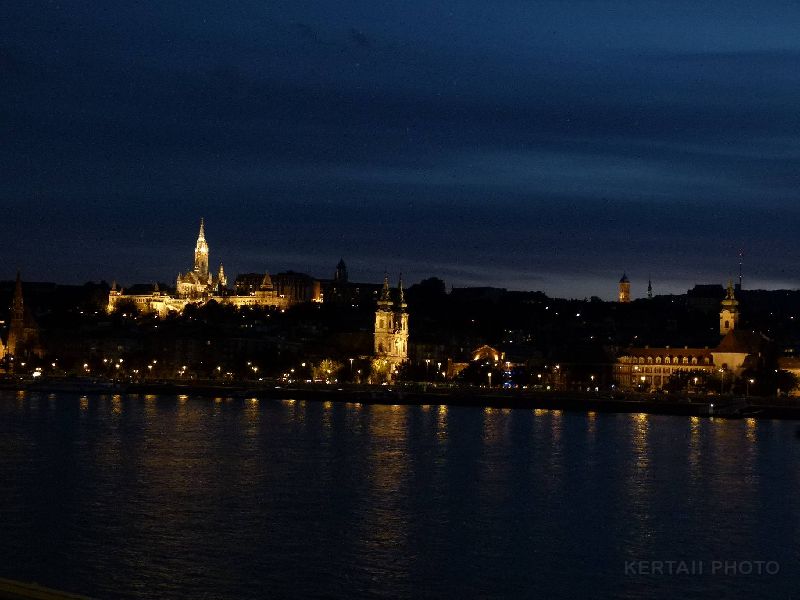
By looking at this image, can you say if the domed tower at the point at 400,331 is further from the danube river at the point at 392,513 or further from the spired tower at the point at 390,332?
the danube river at the point at 392,513

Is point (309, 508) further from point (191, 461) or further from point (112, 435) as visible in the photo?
point (112, 435)

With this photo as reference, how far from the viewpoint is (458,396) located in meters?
59.9

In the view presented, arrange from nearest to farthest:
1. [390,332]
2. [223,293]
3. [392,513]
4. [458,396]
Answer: [392,513] → [458,396] → [390,332] → [223,293]

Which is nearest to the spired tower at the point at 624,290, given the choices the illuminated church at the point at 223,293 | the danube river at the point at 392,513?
the illuminated church at the point at 223,293

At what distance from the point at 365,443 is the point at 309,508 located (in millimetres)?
12045

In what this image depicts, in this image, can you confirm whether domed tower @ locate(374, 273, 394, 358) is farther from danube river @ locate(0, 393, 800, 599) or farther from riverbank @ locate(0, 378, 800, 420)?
Result: danube river @ locate(0, 393, 800, 599)

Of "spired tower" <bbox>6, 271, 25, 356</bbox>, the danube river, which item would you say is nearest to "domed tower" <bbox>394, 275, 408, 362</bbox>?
"spired tower" <bbox>6, 271, 25, 356</bbox>

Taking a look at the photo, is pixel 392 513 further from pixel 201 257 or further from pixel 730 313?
pixel 201 257

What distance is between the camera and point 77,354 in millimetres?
85312

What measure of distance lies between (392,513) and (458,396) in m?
39.0

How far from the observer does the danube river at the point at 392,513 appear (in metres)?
16.1

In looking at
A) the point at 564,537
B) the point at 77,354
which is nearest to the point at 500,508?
the point at 564,537

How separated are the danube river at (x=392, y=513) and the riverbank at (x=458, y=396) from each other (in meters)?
16.3

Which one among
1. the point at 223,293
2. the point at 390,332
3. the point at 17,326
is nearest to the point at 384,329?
the point at 390,332
